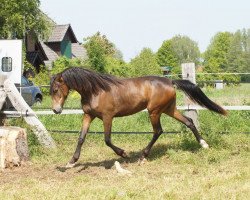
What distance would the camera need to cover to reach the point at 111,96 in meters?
7.20

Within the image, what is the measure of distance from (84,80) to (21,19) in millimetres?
22233

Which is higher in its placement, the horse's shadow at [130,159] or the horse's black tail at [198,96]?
the horse's black tail at [198,96]

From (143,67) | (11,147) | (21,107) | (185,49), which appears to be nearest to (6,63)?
(21,107)

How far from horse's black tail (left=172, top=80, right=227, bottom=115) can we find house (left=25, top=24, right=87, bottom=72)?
26990mm

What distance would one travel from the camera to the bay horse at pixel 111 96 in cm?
701

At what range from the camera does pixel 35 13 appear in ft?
97.3

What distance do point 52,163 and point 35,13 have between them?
23647 mm

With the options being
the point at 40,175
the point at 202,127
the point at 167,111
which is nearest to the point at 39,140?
the point at 40,175

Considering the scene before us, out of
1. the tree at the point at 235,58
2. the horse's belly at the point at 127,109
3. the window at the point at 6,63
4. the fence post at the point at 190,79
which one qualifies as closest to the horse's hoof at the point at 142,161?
the horse's belly at the point at 127,109

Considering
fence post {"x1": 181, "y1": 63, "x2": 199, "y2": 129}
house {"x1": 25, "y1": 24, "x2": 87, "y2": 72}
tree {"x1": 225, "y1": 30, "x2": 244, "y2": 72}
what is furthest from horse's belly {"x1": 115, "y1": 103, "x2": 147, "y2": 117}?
tree {"x1": 225, "y1": 30, "x2": 244, "y2": 72}

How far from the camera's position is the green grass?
210 inches

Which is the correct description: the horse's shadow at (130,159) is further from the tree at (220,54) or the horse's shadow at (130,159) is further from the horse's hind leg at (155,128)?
the tree at (220,54)

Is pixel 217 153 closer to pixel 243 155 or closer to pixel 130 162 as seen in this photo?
pixel 243 155

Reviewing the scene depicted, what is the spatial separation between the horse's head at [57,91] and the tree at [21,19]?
21631mm
